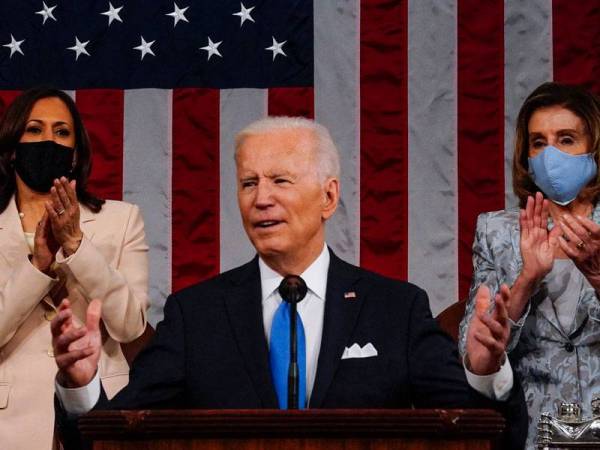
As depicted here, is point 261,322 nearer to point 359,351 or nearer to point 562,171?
point 359,351

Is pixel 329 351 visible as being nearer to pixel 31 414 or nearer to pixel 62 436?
pixel 62 436

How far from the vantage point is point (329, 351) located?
2.94 m

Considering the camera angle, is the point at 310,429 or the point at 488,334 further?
the point at 488,334

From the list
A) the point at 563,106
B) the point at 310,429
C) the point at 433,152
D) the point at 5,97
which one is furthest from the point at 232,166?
the point at 310,429

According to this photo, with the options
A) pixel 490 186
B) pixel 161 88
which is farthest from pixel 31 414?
pixel 490 186

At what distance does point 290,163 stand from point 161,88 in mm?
1729

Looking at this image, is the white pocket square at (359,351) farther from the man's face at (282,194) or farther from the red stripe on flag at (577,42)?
the red stripe on flag at (577,42)

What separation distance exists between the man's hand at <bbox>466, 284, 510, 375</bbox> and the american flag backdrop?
1.91m

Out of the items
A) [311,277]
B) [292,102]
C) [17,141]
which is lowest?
[311,277]

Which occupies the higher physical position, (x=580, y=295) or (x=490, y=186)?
(x=490, y=186)

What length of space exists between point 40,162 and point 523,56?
74.4 inches

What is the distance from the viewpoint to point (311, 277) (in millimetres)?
3127

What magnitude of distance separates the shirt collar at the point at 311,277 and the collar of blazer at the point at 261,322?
0.05 feet

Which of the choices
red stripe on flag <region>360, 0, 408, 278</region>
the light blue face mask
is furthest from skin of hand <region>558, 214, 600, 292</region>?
red stripe on flag <region>360, 0, 408, 278</region>
